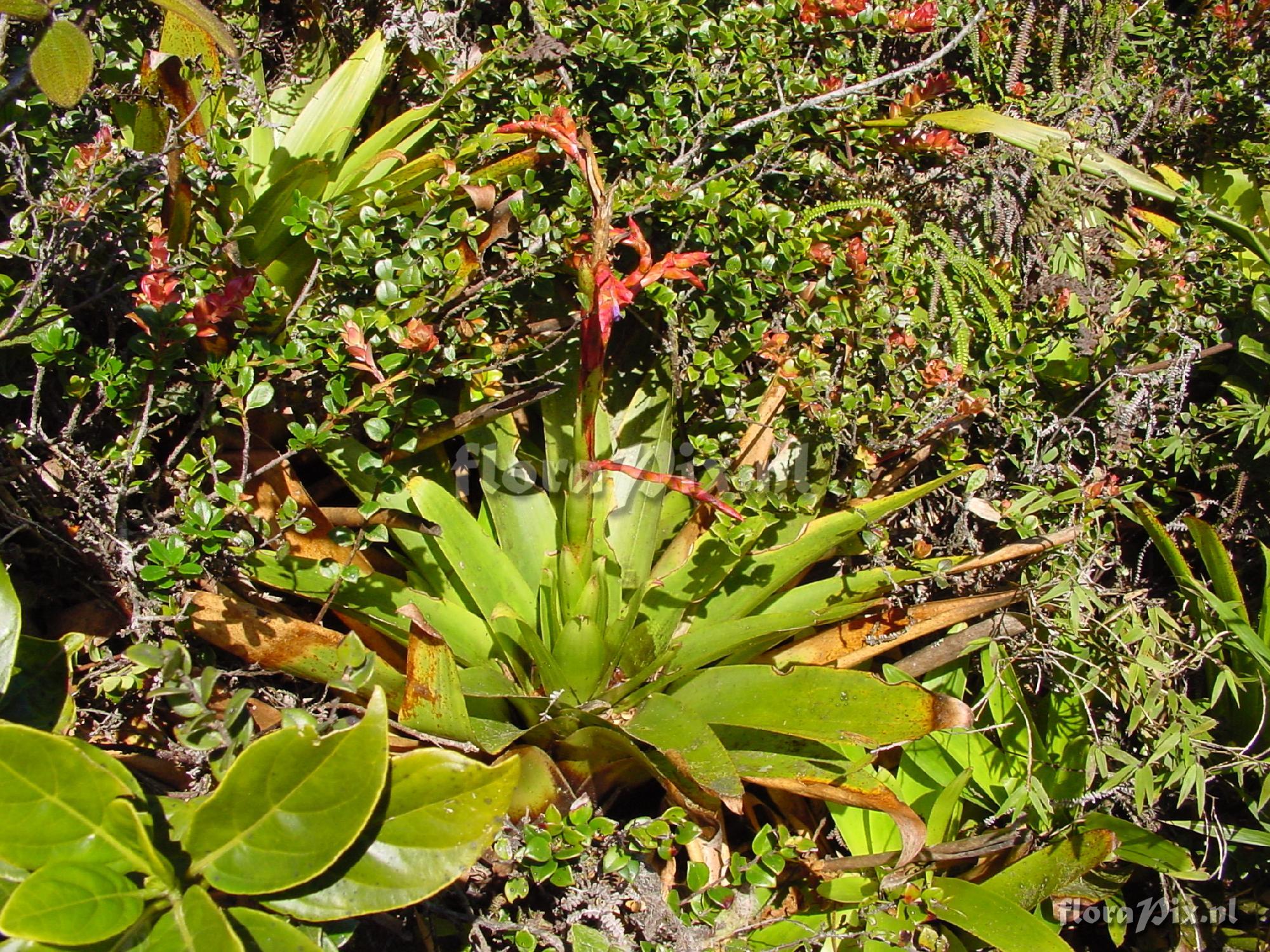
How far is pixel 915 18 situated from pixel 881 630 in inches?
58.1

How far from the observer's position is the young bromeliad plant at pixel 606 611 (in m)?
1.60

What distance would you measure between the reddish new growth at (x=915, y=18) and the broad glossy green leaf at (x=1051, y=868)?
1.84 meters

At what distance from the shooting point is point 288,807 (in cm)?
115

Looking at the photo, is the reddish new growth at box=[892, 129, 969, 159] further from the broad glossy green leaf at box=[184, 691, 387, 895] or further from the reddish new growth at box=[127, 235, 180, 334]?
the broad glossy green leaf at box=[184, 691, 387, 895]

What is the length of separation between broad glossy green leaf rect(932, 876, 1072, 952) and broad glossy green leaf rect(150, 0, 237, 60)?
1.66m

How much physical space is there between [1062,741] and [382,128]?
6.54ft

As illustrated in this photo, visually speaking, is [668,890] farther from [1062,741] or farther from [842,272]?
Answer: [842,272]

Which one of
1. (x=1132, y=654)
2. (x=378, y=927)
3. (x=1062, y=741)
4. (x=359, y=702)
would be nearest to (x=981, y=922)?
(x=1062, y=741)

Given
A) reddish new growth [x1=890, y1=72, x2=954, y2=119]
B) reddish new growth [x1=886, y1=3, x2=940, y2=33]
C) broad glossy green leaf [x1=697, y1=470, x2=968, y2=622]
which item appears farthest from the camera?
reddish new growth [x1=890, y1=72, x2=954, y2=119]

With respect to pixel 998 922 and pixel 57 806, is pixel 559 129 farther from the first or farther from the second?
pixel 998 922

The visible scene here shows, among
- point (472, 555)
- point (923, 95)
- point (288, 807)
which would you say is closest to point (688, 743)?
point (472, 555)

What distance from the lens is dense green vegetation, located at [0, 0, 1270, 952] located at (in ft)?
5.04

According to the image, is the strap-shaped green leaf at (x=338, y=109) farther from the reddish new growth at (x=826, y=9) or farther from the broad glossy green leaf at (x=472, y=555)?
the reddish new growth at (x=826, y=9)

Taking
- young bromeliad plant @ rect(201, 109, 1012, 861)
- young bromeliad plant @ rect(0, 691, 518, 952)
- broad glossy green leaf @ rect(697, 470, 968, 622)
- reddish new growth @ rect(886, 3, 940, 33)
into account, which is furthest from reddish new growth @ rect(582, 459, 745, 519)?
reddish new growth @ rect(886, 3, 940, 33)
